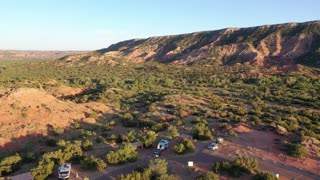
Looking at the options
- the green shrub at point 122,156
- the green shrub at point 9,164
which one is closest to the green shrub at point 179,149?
the green shrub at point 122,156

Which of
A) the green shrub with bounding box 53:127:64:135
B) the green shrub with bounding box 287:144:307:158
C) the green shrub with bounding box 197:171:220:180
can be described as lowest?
the green shrub with bounding box 53:127:64:135

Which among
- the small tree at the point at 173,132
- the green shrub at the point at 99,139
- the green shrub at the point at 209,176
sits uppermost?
the green shrub at the point at 209,176

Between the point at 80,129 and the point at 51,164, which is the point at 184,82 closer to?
the point at 80,129

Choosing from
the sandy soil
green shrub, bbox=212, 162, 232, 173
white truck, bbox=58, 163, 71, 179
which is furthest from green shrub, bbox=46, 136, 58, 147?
green shrub, bbox=212, 162, 232, 173

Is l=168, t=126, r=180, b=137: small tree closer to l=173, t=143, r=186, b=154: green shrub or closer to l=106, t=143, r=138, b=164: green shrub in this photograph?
l=173, t=143, r=186, b=154: green shrub

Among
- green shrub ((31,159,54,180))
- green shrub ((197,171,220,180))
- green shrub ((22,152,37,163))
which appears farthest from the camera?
green shrub ((22,152,37,163))

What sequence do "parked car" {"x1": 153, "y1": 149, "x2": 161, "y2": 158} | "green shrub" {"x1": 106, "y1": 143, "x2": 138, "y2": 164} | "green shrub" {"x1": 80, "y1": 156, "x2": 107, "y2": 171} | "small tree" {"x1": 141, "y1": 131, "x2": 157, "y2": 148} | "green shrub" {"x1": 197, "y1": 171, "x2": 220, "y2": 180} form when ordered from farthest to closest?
"small tree" {"x1": 141, "y1": 131, "x2": 157, "y2": 148} < "parked car" {"x1": 153, "y1": 149, "x2": 161, "y2": 158} < "green shrub" {"x1": 106, "y1": 143, "x2": 138, "y2": 164} < "green shrub" {"x1": 80, "y1": 156, "x2": 107, "y2": 171} < "green shrub" {"x1": 197, "y1": 171, "x2": 220, "y2": 180}

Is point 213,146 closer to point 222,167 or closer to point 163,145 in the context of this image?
point 163,145

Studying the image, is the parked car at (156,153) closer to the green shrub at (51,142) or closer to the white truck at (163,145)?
the white truck at (163,145)
